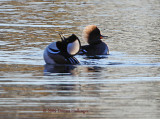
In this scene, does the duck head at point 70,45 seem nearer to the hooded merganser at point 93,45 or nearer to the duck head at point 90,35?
the hooded merganser at point 93,45

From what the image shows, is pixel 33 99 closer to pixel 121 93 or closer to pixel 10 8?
pixel 121 93

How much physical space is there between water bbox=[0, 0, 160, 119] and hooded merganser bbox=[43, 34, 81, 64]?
21cm

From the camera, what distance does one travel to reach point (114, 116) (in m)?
6.80

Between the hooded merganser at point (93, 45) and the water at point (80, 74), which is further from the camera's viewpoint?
the hooded merganser at point (93, 45)

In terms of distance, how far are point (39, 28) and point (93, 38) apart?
4571 millimetres

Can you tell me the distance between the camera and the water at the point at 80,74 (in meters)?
7.18

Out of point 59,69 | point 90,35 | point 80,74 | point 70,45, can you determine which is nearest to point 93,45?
point 90,35

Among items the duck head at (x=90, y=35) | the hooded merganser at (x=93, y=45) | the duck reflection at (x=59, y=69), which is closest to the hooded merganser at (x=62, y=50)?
the duck reflection at (x=59, y=69)

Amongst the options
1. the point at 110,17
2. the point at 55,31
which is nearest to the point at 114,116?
the point at 55,31

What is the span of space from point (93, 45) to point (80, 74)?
181 inches

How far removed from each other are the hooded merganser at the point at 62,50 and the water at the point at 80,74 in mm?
209

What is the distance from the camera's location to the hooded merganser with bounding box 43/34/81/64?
36.4 feet

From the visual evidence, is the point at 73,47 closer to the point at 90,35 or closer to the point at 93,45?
the point at 93,45

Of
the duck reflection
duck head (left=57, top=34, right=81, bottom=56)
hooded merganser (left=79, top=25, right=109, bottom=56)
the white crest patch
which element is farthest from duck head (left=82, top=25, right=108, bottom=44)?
the white crest patch
